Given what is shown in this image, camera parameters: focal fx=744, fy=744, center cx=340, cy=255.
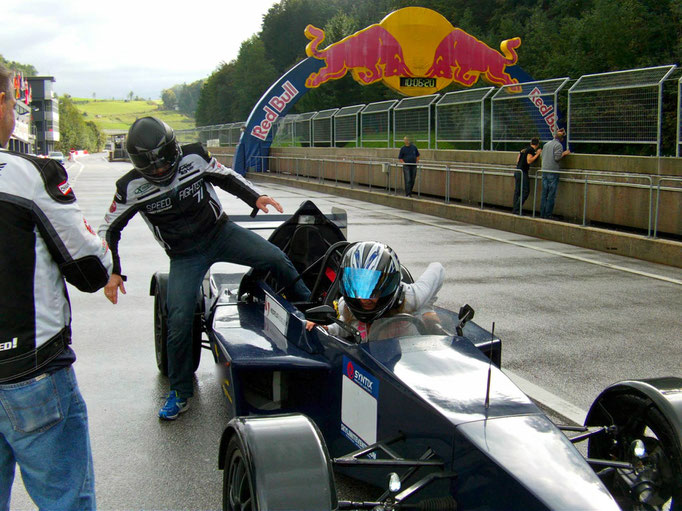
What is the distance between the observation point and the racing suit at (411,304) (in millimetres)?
3775

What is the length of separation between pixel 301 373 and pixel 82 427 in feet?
4.70

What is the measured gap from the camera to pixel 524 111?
18203 millimetres

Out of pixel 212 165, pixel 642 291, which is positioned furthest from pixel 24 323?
pixel 642 291

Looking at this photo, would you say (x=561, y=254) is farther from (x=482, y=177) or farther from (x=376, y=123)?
(x=376, y=123)

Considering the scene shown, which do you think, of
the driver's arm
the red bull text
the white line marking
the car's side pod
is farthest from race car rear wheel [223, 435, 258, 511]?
the red bull text

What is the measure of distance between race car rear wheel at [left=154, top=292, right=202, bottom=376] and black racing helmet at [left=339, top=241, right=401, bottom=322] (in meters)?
1.78

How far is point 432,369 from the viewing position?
123 inches

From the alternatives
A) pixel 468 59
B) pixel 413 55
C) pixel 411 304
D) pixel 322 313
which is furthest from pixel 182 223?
pixel 468 59

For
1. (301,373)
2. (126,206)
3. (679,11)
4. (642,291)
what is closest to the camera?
(301,373)

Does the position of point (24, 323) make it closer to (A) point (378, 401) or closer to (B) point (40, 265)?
(B) point (40, 265)

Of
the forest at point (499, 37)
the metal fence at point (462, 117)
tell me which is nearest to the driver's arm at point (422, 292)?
the metal fence at point (462, 117)

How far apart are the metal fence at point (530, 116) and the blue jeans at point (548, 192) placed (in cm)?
146

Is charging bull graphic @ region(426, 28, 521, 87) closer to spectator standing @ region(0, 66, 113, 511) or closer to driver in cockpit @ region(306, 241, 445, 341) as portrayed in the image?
driver in cockpit @ region(306, 241, 445, 341)

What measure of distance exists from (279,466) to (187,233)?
247cm
